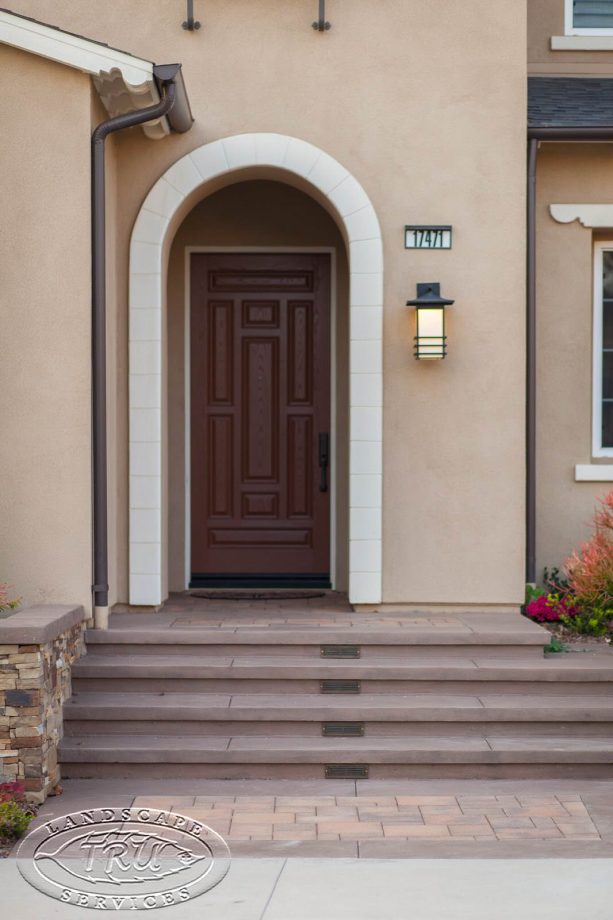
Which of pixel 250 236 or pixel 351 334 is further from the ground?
pixel 250 236

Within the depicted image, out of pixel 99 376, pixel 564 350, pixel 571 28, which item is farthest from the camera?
pixel 571 28

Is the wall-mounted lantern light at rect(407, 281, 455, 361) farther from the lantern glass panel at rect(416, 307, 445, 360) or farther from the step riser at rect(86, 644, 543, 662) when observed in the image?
the step riser at rect(86, 644, 543, 662)

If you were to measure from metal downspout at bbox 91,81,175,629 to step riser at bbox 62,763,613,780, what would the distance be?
1081 mm

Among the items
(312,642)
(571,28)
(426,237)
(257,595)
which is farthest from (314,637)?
(571,28)

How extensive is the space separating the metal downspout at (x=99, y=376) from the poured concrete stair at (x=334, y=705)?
306 millimetres

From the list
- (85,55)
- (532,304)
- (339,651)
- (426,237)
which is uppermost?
(85,55)

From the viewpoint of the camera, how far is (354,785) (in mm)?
6145

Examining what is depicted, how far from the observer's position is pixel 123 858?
5043 millimetres

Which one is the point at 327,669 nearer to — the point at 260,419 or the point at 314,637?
the point at 314,637

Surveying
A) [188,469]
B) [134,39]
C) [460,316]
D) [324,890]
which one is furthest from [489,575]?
[134,39]

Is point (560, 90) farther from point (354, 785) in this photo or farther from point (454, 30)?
point (354, 785)

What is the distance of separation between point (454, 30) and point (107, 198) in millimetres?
2624

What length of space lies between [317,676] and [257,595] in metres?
2.01

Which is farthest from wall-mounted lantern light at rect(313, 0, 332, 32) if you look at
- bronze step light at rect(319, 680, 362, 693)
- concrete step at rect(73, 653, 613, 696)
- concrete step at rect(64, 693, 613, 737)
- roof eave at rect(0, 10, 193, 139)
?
concrete step at rect(64, 693, 613, 737)
